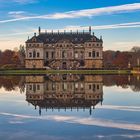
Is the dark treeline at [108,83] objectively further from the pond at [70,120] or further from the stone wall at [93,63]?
the stone wall at [93,63]

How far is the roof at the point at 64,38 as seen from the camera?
77.6 meters

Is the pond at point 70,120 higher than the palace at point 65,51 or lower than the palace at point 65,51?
lower

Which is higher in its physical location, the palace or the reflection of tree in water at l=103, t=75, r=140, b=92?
the palace

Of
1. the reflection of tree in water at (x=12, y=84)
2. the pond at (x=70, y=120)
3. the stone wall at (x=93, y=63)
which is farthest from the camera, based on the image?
the stone wall at (x=93, y=63)

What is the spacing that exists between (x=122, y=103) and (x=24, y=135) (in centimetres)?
654

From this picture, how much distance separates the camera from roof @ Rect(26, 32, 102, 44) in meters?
77.6

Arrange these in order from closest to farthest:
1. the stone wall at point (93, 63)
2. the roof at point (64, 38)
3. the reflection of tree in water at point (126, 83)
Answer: the reflection of tree in water at point (126, 83) → the stone wall at point (93, 63) → the roof at point (64, 38)

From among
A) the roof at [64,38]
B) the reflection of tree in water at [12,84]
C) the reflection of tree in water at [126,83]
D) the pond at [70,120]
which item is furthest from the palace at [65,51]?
the pond at [70,120]

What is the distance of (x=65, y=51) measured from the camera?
7794 cm

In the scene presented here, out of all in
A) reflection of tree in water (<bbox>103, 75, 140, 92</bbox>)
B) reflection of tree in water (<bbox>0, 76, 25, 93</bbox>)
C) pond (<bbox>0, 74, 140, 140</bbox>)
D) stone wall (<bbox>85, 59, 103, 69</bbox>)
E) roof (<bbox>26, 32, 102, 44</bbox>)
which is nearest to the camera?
pond (<bbox>0, 74, 140, 140</bbox>)

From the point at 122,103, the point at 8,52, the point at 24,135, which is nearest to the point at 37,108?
the point at 122,103

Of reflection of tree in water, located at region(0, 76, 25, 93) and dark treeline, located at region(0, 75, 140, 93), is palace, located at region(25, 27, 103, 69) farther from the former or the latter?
reflection of tree in water, located at region(0, 76, 25, 93)

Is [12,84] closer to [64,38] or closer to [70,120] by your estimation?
[70,120]

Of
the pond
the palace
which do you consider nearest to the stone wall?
the palace
